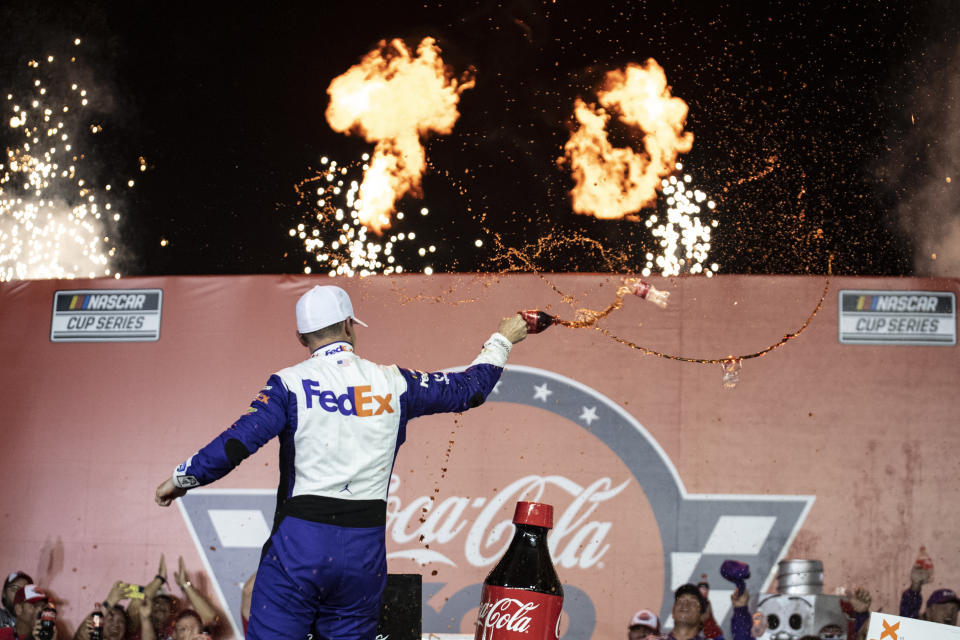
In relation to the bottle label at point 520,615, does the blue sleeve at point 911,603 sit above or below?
below

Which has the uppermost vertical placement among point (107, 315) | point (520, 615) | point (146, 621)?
point (107, 315)

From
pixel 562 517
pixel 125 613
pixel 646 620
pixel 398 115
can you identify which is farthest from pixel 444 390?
pixel 398 115

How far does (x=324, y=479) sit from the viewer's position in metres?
3.19

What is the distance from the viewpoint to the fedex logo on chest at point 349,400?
325 cm

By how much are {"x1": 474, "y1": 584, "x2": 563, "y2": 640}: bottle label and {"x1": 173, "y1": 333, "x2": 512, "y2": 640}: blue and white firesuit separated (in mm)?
645

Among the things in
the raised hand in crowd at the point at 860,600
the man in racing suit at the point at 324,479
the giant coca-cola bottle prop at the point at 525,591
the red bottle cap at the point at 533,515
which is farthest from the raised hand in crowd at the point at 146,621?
the raised hand in crowd at the point at 860,600

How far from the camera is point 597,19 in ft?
25.6

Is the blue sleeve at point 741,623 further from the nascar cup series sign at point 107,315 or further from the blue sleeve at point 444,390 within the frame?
the nascar cup series sign at point 107,315

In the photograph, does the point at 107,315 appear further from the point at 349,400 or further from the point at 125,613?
the point at 349,400

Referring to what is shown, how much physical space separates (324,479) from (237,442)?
338mm

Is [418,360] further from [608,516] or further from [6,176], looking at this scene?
[6,176]

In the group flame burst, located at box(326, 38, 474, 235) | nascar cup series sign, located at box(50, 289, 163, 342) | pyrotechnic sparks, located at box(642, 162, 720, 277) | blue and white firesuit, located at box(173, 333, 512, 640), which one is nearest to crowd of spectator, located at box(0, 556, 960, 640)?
nascar cup series sign, located at box(50, 289, 163, 342)

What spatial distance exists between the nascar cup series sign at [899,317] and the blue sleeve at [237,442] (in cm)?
408

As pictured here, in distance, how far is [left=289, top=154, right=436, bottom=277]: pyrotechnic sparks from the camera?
7.92m
